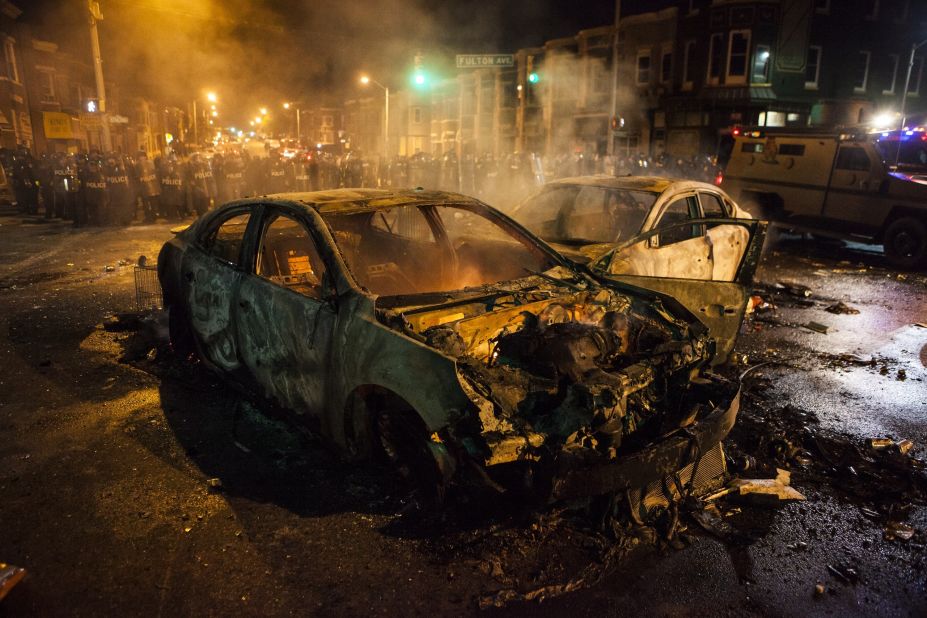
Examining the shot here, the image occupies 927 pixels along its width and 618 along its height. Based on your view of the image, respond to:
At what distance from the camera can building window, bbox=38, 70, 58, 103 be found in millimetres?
28672

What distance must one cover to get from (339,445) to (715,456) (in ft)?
6.91

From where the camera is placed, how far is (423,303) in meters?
3.43

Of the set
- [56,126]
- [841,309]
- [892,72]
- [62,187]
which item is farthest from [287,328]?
[892,72]

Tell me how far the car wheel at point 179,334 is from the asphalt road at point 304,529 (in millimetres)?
190

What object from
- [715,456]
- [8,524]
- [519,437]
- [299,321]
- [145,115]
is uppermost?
[145,115]

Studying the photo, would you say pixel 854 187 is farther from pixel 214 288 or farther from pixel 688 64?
pixel 688 64

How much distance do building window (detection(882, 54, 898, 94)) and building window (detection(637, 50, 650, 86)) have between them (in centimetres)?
1218

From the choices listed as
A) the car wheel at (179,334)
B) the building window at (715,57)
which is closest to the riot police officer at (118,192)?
the car wheel at (179,334)

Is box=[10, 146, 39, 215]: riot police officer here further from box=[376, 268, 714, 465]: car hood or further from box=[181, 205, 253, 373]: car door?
box=[376, 268, 714, 465]: car hood

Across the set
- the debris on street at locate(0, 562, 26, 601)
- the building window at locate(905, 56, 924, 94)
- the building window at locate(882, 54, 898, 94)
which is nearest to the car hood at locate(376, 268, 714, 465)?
the debris on street at locate(0, 562, 26, 601)

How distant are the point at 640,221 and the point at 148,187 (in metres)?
12.7

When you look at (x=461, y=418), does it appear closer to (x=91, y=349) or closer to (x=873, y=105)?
(x=91, y=349)

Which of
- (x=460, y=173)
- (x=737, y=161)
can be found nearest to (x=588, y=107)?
(x=460, y=173)

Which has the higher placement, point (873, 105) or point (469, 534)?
point (873, 105)
